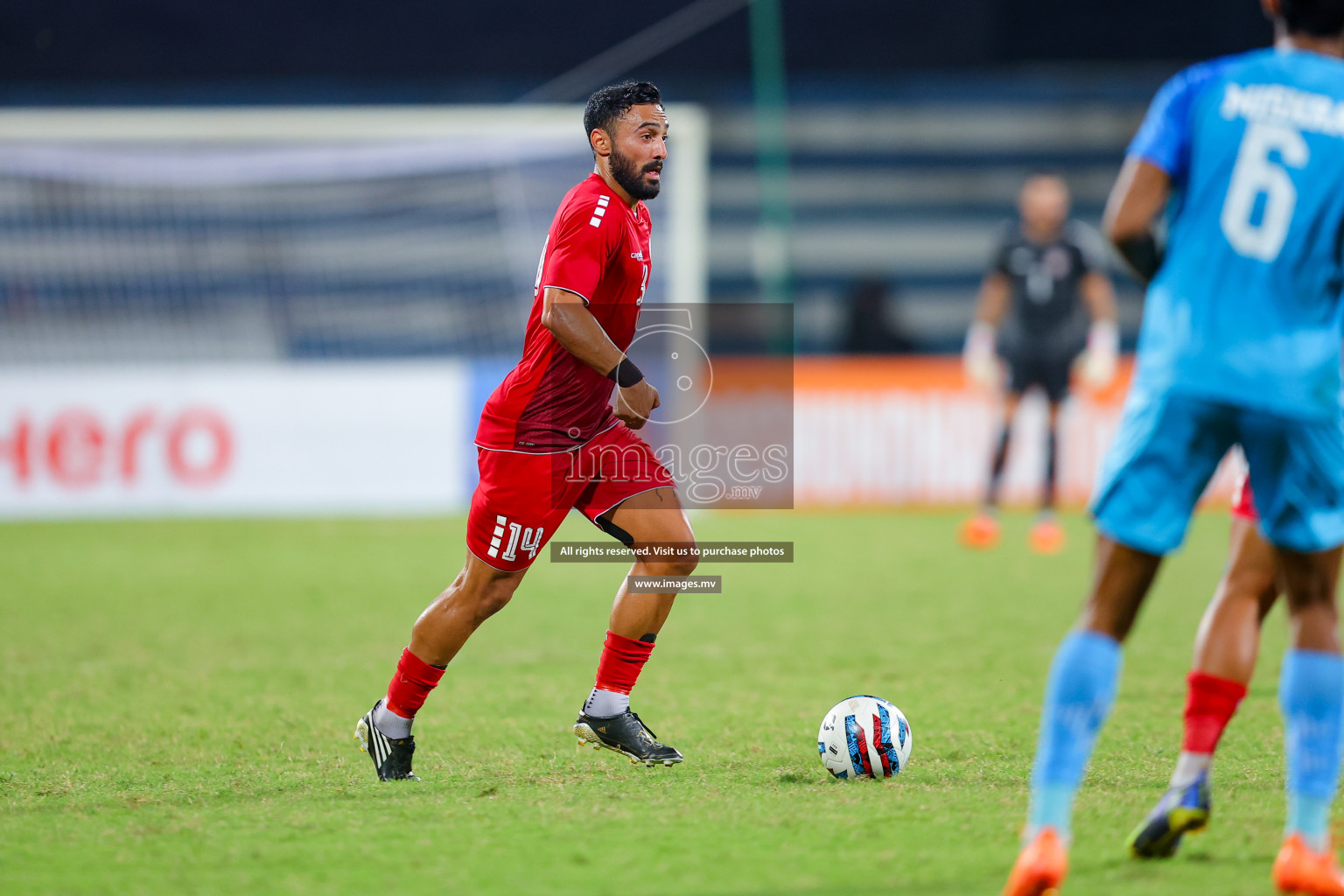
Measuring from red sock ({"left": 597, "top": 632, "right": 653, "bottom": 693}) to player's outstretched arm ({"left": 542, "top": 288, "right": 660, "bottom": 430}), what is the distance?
801 millimetres

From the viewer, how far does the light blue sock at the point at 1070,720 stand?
2.84m

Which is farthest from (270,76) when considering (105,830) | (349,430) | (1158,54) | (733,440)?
(105,830)

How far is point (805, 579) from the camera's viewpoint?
30.0 feet

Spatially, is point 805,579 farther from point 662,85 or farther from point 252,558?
point 662,85

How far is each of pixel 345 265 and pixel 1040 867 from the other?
11057mm

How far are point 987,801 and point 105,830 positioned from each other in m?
2.23

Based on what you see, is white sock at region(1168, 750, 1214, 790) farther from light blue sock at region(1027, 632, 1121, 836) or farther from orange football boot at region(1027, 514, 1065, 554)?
orange football boot at region(1027, 514, 1065, 554)

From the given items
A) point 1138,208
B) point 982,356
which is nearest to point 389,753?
point 1138,208

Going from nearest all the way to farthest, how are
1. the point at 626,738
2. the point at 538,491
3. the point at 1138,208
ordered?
the point at 1138,208 → the point at 538,491 → the point at 626,738

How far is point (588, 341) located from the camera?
4098 mm

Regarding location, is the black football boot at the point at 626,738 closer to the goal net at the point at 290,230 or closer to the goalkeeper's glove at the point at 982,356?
the goalkeeper's glove at the point at 982,356

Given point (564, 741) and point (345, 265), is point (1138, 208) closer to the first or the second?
point (564, 741)

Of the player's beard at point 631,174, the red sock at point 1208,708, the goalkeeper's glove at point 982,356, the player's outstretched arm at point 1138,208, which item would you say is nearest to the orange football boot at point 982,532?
the goalkeeper's glove at point 982,356

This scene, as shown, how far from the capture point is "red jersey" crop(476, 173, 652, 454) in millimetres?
4164
